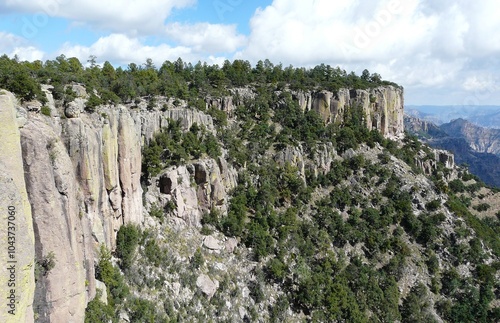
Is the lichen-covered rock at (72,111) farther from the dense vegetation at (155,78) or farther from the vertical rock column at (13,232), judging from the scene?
the vertical rock column at (13,232)

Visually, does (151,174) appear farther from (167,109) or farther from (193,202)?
(167,109)

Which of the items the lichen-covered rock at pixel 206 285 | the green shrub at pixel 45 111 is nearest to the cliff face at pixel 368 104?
the lichen-covered rock at pixel 206 285

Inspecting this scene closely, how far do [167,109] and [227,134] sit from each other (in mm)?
16742

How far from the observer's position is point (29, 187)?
97.3 ft

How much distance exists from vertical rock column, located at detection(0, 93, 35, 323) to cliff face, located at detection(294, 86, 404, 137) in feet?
308

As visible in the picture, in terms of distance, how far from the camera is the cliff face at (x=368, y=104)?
4537 inches

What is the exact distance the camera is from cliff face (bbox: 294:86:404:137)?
4537 inches

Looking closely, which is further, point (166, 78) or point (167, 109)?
point (166, 78)

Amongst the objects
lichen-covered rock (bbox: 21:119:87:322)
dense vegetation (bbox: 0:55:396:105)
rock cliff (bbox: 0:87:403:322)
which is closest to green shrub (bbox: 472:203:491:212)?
dense vegetation (bbox: 0:55:396:105)

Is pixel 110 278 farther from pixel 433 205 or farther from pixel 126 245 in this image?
pixel 433 205

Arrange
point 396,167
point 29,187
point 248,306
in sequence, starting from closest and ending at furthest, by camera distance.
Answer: point 29,187 < point 248,306 < point 396,167

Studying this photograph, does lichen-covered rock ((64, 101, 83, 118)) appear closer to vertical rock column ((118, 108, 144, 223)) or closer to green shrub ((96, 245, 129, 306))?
vertical rock column ((118, 108, 144, 223))

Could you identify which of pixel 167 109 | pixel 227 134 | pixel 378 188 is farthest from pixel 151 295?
pixel 378 188

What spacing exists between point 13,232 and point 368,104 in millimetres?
117619
